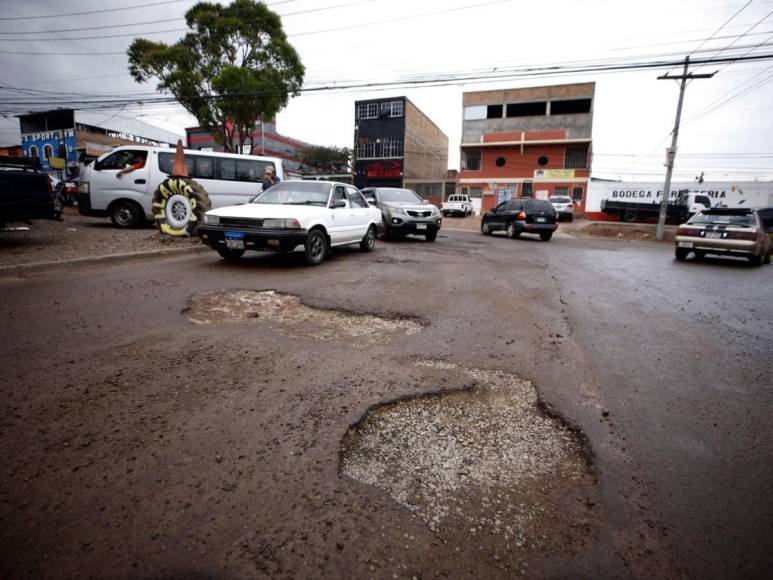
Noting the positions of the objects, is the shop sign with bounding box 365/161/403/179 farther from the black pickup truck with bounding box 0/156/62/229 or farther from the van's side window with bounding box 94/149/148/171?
the black pickup truck with bounding box 0/156/62/229

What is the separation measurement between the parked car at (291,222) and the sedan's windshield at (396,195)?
382 cm

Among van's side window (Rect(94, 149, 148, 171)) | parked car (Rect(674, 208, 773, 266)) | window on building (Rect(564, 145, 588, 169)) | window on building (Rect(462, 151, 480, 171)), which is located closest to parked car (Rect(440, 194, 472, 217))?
window on building (Rect(462, 151, 480, 171))

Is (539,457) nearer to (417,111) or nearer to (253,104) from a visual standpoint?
(253,104)

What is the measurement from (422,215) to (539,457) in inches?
417

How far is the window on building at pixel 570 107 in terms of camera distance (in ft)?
120

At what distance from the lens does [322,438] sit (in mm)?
2113

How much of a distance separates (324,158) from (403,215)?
43.9m

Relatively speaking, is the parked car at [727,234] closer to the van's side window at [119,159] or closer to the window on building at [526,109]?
the van's side window at [119,159]

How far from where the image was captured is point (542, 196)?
36.8 m

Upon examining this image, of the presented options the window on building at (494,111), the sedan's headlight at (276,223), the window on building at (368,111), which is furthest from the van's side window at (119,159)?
the window on building at (368,111)

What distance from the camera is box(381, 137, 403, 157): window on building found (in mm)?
42531

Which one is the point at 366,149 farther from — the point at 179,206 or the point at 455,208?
the point at 179,206

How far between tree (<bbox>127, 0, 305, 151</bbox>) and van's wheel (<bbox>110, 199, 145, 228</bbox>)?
11735 mm

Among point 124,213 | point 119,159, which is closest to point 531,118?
point 119,159
